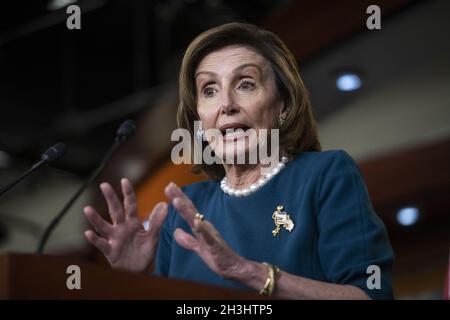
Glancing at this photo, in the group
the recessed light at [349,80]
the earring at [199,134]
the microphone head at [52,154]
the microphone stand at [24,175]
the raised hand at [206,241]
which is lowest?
the raised hand at [206,241]

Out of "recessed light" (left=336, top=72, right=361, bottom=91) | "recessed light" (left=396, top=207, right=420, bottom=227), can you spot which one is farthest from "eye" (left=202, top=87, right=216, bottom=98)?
"recessed light" (left=396, top=207, right=420, bottom=227)

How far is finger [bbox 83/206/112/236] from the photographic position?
1.34 m

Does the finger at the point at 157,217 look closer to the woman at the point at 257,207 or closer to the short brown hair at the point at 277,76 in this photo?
the woman at the point at 257,207

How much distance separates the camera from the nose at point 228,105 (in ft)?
4.88

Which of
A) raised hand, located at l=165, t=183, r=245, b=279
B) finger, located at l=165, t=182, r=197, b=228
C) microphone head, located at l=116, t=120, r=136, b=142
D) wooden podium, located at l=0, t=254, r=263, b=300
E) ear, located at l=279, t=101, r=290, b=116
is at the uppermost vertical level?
ear, located at l=279, t=101, r=290, b=116

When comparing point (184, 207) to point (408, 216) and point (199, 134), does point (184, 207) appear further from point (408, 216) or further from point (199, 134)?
point (408, 216)

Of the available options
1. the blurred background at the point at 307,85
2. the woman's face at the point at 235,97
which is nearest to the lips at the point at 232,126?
the woman's face at the point at 235,97

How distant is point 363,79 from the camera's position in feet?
9.37

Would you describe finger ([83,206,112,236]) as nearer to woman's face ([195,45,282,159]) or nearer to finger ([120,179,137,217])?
finger ([120,179,137,217])

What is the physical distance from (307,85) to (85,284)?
65.7 inches
